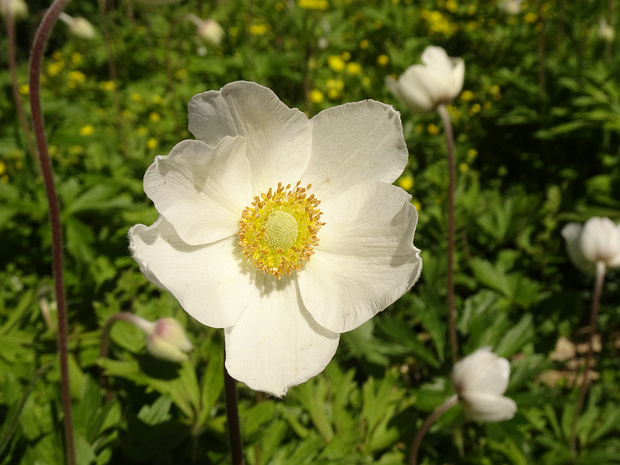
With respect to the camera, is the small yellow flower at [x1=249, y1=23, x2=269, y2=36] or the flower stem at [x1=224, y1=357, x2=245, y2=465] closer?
the flower stem at [x1=224, y1=357, x2=245, y2=465]

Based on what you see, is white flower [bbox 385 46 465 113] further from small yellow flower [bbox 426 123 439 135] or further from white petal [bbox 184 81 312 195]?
small yellow flower [bbox 426 123 439 135]

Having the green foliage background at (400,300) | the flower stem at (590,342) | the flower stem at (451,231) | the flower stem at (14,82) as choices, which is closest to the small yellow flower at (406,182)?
the green foliage background at (400,300)

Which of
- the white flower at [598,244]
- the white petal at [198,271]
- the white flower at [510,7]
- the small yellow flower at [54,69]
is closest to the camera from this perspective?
the white petal at [198,271]

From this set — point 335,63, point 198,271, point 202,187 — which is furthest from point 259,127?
point 335,63

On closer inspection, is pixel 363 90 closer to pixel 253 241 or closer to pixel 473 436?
pixel 473 436

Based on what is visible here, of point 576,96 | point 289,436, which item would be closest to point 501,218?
point 576,96

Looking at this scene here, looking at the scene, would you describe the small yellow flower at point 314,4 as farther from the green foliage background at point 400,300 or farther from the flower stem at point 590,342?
the flower stem at point 590,342

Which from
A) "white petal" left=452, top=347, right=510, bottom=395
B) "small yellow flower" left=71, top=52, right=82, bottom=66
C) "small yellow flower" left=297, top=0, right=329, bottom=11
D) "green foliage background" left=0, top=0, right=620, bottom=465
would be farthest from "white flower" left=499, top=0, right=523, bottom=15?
"small yellow flower" left=71, top=52, right=82, bottom=66
